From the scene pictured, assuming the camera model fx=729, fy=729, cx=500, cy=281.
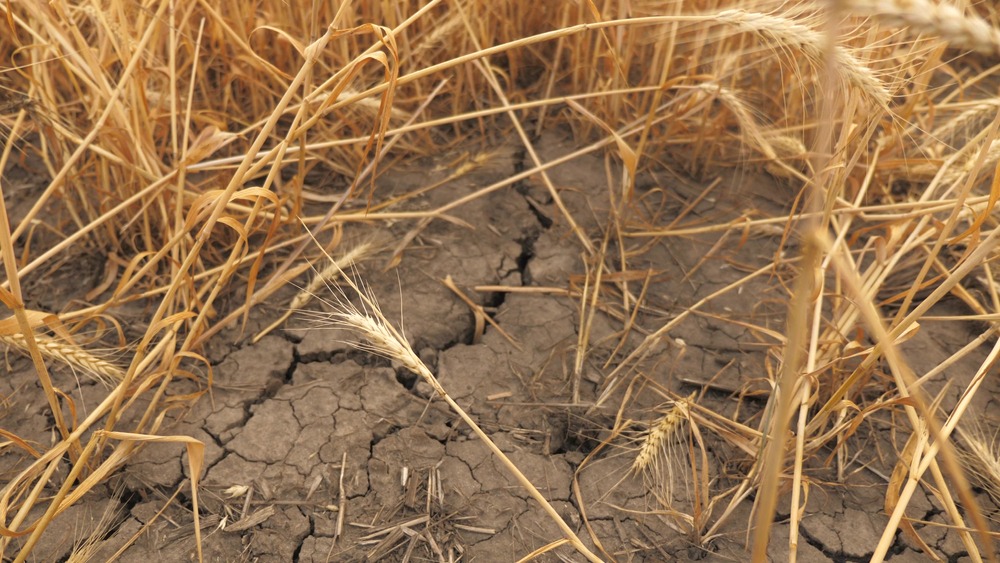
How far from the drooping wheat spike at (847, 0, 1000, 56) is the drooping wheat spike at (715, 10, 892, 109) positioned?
426 mm

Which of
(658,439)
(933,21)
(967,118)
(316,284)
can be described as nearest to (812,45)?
(933,21)

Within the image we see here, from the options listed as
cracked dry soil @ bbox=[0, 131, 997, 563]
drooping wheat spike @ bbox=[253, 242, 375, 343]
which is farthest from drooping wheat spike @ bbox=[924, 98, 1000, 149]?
drooping wheat spike @ bbox=[253, 242, 375, 343]

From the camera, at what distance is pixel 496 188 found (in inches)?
81.8

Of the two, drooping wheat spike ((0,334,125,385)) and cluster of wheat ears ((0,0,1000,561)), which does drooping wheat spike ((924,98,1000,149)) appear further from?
drooping wheat spike ((0,334,125,385))

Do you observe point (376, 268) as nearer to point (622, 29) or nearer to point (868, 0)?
point (622, 29)

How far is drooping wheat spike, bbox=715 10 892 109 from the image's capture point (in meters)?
1.26

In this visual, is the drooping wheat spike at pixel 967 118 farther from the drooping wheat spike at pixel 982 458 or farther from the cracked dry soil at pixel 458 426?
the drooping wheat spike at pixel 982 458

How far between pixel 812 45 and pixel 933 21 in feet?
1.73

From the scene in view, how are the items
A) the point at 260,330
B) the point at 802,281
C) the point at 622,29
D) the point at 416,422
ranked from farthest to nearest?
the point at 622,29
the point at 260,330
the point at 416,422
the point at 802,281

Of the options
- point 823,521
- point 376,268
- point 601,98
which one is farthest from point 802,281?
point 601,98

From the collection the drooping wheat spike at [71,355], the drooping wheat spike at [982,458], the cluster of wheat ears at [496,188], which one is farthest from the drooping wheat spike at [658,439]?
the drooping wheat spike at [71,355]

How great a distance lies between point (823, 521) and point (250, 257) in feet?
5.00

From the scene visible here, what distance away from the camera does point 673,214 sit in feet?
7.39

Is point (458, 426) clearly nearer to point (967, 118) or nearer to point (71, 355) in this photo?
point (71, 355)
